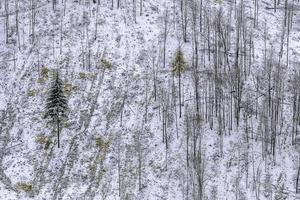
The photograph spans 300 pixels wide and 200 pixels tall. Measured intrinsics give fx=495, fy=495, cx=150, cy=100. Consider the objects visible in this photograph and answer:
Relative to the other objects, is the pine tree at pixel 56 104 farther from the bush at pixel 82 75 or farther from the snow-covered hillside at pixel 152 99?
the bush at pixel 82 75

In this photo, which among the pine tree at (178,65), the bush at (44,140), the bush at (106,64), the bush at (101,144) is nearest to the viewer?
the bush at (101,144)

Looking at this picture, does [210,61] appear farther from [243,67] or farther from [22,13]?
[22,13]

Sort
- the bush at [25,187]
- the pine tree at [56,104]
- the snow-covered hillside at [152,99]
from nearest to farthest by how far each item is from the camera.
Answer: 1. the bush at [25,187]
2. the snow-covered hillside at [152,99]
3. the pine tree at [56,104]

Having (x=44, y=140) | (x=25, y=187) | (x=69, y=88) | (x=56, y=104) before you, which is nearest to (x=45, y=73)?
(x=69, y=88)

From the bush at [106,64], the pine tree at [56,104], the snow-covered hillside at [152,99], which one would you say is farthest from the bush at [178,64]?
the pine tree at [56,104]

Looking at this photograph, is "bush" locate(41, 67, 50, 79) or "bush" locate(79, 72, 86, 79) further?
"bush" locate(41, 67, 50, 79)

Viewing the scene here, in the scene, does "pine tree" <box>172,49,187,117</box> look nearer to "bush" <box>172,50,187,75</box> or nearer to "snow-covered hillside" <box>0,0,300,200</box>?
"bush" <box>172,50,187,75</box>

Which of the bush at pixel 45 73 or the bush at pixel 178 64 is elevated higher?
the bush at pixel 178 64

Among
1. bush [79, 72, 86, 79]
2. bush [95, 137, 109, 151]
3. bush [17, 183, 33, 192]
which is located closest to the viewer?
bush [17, 183, 33, 192]

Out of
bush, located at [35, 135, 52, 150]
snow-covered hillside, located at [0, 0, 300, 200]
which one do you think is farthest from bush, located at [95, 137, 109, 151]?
bush, located at [35, 135, 52, 150]
